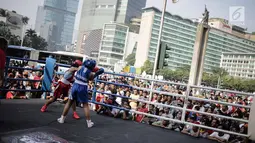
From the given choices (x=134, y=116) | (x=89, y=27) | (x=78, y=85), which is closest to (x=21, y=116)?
(x=78, y=85)

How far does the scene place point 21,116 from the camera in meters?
5.27

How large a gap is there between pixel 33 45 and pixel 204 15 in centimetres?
7146

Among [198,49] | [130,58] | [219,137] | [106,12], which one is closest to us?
[219,137]

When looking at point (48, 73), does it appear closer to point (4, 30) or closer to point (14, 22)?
point (4, 30)

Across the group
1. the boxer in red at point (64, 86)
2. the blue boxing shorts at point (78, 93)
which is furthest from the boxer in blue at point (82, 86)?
the boxer in red at point (64, 86)

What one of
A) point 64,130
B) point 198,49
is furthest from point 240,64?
point 64,130

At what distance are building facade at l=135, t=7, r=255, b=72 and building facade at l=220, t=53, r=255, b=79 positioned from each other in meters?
4.14

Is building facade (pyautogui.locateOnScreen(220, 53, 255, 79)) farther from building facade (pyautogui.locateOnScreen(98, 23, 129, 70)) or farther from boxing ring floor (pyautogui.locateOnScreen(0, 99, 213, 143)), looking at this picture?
boxing ring floor (pyautogui.locateOnScreen(0, 99, 213, 143))

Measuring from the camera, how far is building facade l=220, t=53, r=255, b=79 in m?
114

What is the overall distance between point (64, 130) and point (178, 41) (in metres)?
115

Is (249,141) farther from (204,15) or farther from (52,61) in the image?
(204,15)

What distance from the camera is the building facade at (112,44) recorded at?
112637 mm

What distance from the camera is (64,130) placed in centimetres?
472

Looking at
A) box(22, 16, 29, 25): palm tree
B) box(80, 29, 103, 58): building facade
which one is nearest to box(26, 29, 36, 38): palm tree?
box(22, 16, 29, 25): palm tree
